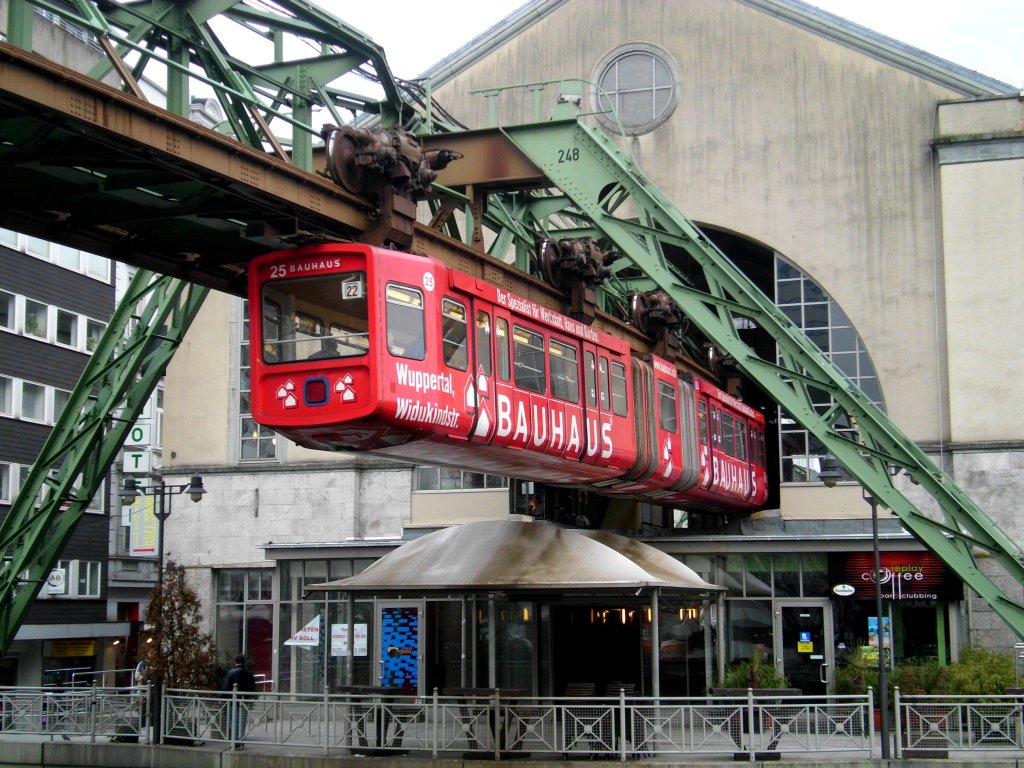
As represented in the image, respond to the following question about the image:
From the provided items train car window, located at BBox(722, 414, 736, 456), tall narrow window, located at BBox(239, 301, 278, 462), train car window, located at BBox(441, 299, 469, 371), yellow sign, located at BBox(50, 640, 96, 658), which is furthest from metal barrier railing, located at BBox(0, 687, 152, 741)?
yellow sign, located at BBox(50, 640, 96, 658)

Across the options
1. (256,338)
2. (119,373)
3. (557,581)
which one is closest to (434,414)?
(256,338)

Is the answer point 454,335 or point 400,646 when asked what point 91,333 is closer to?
point 400,646

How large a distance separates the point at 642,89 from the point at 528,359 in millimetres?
17570

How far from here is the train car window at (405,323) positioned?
17.5 meters

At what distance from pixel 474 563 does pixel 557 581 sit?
6.29ft

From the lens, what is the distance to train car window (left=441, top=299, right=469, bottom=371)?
18562 millimetres

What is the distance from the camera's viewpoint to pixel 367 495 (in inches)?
1432

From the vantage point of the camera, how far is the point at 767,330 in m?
23.8

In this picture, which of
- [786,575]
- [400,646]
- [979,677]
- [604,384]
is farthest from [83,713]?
[979,677]

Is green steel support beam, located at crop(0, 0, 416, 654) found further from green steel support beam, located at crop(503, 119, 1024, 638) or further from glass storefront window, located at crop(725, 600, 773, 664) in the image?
glass storefront window, located at crop(725, 600, 773, 664)

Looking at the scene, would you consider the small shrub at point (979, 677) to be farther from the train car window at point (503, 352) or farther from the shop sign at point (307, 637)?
the shop sign at point (307, 637)

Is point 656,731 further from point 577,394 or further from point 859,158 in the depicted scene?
point 859,158

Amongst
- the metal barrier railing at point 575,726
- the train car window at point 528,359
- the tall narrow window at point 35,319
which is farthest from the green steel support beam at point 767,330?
the tall narrow window at point 35,319

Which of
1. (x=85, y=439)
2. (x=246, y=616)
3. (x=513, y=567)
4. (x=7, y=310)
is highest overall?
(x=7, y=310)
